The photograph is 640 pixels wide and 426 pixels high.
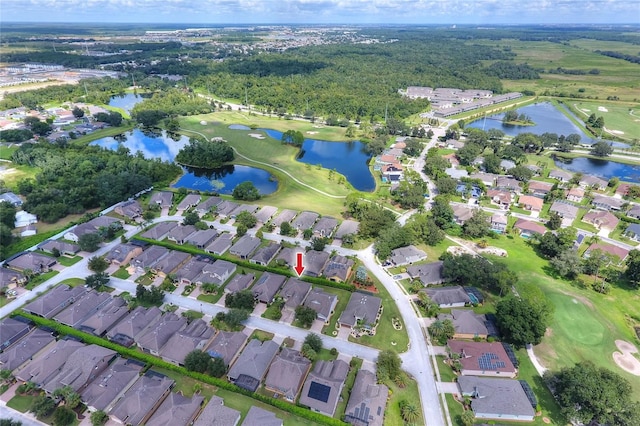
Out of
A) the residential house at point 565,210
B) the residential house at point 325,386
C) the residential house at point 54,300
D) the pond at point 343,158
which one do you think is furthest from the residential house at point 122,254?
the residential house at point 565,210

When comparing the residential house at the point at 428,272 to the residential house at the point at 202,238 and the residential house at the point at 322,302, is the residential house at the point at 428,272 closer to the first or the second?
the residential house at the point at 322,302

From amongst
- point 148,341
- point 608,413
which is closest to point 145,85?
point 148,341

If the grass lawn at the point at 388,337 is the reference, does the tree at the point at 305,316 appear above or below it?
above

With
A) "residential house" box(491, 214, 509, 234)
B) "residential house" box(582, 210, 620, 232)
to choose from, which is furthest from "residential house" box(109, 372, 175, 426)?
"residential house" box(582, 210, 620, 232)

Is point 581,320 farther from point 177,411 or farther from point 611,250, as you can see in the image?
point 177,411

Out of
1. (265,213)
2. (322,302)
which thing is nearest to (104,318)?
(322,302)

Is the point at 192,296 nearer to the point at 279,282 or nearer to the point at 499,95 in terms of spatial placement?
the point at 279,282

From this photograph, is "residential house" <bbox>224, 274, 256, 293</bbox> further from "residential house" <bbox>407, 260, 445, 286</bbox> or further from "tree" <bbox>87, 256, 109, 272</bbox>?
"residential house" <bbox>407, 260, 445, 286</bbox>

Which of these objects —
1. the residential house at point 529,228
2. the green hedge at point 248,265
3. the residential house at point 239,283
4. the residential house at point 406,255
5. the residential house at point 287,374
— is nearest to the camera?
the residential house at point 287,374
